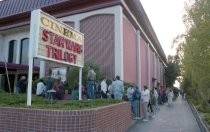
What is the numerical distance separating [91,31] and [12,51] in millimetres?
10380

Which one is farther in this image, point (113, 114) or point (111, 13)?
point (111, 13)

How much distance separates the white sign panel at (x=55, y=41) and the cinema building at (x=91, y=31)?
325 inches


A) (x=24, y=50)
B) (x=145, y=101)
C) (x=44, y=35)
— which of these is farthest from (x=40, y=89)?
(x=24, y=50)

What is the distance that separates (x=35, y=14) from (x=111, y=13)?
1343 centimetres

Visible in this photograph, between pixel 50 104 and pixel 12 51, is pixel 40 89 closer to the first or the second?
pixel 50 104

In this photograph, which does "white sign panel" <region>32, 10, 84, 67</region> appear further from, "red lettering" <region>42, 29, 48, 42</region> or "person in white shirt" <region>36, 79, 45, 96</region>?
"person in white shirt" <region>36, 79, 45, 96</region>

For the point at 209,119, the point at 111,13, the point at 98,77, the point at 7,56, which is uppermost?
the point at 111,13

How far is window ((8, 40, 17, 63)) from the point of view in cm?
2977

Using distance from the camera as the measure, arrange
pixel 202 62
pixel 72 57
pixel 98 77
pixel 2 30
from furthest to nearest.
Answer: pixel 2 30
pixel 98 77
pixel 202 62
pixel 72 57

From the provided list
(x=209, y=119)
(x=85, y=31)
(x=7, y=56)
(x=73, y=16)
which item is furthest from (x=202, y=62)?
(x=7, y=56)

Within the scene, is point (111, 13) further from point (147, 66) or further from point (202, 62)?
point (147, 66)

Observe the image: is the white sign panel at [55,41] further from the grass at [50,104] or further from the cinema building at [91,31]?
the cinema building at [91,31]

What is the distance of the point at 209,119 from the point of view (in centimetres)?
1481

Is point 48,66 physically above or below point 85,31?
below
